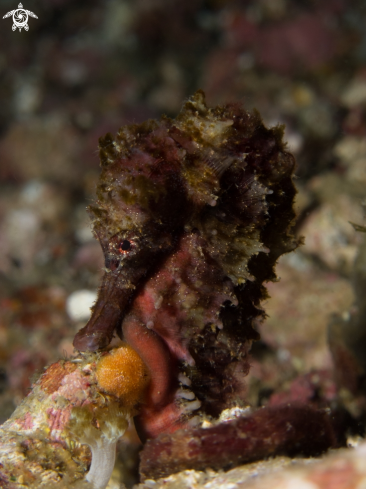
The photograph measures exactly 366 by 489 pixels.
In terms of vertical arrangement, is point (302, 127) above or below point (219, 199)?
above

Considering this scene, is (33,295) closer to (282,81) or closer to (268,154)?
Result: (268,154)

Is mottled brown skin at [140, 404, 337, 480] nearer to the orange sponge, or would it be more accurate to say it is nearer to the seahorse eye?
the orange sponge

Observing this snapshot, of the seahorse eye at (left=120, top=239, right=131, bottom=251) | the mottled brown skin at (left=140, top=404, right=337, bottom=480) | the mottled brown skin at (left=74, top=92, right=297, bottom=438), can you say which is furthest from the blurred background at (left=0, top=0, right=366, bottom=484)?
the seahorse eye at (left=120, top=239, right=131, bottom=251)

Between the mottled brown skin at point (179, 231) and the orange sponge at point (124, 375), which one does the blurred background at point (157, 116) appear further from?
the mottled brown skin at point (179, 231)

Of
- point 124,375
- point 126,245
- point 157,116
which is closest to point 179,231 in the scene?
point 126,245

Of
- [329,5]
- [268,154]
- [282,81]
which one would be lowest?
[268,154]

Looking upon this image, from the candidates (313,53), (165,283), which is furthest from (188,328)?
(313,53)
